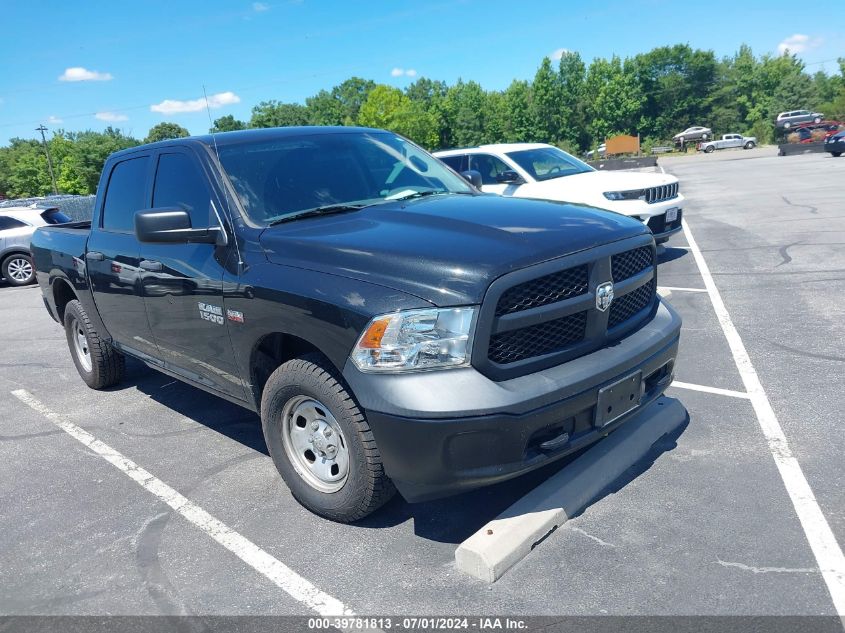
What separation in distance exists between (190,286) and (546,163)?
26.9ft

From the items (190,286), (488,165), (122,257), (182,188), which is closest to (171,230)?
(190,286)

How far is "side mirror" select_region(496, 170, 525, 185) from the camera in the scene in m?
10.5

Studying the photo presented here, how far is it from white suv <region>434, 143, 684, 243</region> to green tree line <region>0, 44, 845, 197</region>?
277 feet

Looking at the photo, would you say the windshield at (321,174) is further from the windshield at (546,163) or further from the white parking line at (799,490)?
the windshield at (546,163)

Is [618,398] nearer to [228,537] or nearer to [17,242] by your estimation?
[228,537]

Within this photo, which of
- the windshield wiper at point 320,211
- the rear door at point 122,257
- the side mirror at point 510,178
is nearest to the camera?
the windshield wiper at point 320,211

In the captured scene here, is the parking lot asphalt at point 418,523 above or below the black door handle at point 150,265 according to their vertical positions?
below

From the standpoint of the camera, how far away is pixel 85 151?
79.4 metres

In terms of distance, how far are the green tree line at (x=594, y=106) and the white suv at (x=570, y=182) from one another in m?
84.4

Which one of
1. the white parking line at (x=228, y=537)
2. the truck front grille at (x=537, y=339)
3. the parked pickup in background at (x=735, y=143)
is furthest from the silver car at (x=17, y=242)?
the parked pickup in background at (x=735, y=143)

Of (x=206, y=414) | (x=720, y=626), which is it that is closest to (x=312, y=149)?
(x=206, y=414)

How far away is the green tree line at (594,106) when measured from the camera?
87.9 m

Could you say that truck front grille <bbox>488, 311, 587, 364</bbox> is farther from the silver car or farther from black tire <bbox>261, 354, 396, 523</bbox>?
the silver car

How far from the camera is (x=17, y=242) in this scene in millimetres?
14617
